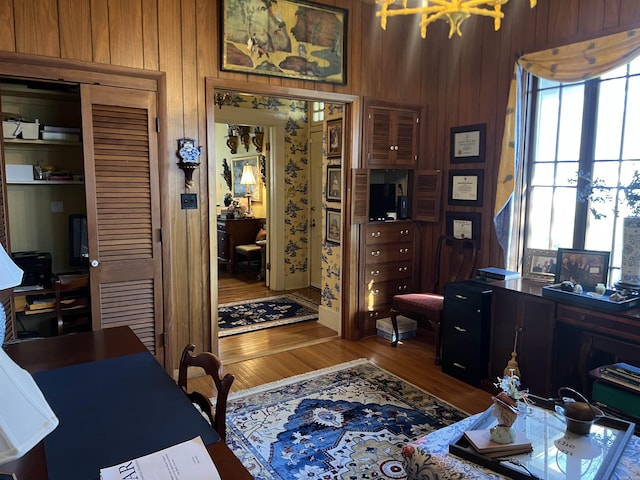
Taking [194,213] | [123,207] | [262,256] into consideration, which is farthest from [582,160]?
[262,256]

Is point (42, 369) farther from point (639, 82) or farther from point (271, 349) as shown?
point (639, 82)

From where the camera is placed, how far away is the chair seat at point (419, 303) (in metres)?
3.89

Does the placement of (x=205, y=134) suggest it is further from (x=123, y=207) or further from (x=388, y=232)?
(x=388, y=232)

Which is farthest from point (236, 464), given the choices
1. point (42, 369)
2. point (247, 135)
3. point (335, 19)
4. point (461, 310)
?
point (247, 135)

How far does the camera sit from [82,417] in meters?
1.45

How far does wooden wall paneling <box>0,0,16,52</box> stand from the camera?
276 cm

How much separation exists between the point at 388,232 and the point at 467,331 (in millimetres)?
1363

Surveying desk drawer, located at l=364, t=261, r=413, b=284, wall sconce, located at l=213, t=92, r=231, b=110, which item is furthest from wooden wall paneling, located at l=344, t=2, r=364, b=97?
wall sconce, located at l=213, t=92, r=231, b=110

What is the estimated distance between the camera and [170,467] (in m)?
1.19

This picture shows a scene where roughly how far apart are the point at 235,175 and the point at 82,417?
7.31m

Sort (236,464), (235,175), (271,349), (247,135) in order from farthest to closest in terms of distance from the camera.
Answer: (235,175), (247,135), (271,349), (236,464)

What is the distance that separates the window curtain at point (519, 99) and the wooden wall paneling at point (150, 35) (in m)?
2.78

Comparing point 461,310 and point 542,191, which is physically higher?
point 542,191

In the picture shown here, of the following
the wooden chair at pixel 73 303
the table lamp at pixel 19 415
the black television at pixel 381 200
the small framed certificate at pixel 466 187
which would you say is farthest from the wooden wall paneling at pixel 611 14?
the wooden chair at pixel 73 303
